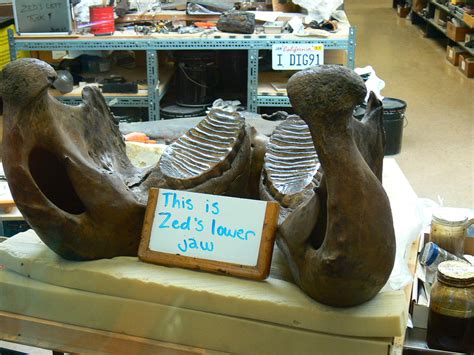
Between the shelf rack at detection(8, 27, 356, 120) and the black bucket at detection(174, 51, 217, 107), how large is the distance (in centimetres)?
26

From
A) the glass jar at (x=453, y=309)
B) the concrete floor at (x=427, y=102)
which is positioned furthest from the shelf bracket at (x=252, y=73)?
the glass jar at (x=453, y=309)

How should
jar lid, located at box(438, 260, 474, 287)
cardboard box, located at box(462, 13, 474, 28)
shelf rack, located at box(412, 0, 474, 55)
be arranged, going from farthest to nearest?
shelf rack, located at box(412, 0, 474, 55) < cardboard box, located at box(462, 13, 474, 28) < jar lid, located at box(438, 260, 474, 287)

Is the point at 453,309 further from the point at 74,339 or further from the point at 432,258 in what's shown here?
the point at 74,339

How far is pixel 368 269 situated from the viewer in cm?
108

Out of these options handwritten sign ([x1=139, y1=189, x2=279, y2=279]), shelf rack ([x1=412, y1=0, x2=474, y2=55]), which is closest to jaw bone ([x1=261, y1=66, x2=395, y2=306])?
handwritten sign ([x1=139, y1=189, x2=279, y2=279])

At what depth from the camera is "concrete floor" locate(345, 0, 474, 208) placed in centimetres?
395

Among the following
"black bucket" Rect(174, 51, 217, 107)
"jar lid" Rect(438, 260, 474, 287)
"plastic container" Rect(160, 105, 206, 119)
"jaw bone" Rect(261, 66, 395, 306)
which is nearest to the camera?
"jaw bone" Rect(261, 66, 395, 306)

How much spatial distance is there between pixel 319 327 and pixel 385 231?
8.0 inches

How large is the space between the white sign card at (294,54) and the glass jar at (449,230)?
2.30 m

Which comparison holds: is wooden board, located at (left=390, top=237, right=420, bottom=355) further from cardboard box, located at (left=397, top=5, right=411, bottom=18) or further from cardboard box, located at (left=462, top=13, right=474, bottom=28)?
cardboard box, located at (left=397, top=5, right=411, bottom=18)

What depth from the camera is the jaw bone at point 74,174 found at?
1.19 metres

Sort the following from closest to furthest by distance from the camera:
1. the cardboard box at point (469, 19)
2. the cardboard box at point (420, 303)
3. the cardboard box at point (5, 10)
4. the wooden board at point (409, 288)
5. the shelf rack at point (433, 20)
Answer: the wooden board at point (409, 288) → the cardboard box at point (420, 303) → the cardboard box at point (5, 10) → the cardboard box at point (469, 19) → the shelf rack at point (433, 20)

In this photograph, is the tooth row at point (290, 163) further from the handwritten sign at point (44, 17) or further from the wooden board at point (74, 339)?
the handwritten sign at point (44, 17)

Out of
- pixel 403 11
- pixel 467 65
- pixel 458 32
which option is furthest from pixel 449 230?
pixel 403 11
